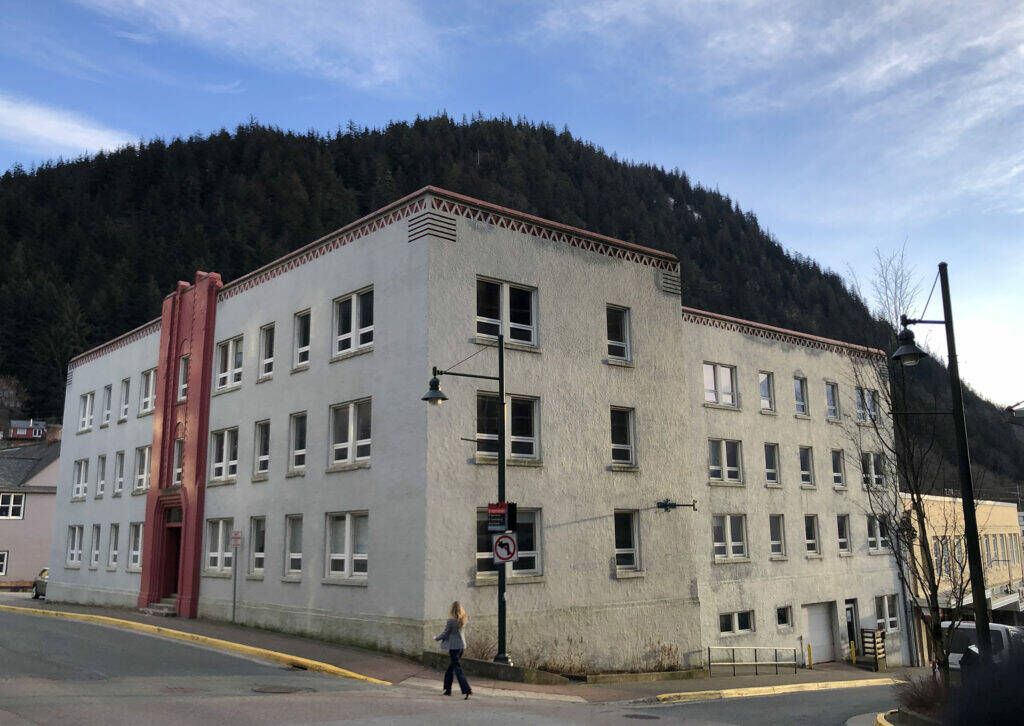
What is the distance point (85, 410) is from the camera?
3891cm

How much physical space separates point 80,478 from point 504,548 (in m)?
28.8

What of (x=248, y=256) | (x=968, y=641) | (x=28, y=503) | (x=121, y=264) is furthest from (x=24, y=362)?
(x=968, y=641)

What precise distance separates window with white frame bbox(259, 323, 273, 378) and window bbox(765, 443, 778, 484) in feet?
62.2

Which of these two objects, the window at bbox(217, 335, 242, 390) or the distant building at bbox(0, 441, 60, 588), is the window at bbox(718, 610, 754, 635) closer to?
the window at bbox(217, 335, 242, 390)

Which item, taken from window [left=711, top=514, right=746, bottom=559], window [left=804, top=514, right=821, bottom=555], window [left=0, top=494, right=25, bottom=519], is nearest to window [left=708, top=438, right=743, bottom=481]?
window [left=711, top=514, right=746, bottom=559]

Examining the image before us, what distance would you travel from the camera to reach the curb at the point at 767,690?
678 inches

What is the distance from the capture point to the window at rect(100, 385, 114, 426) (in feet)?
120

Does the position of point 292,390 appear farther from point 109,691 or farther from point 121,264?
point 121,264

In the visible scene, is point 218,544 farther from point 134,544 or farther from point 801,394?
point 801,394

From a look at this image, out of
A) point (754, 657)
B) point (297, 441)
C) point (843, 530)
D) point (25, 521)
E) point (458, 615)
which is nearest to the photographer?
point (458, 615)

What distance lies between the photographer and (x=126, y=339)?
35.9 metres

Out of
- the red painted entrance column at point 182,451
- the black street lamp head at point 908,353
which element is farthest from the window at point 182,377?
the black street lamp head at point 908,353

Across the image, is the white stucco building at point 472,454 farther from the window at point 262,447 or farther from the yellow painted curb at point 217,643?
A: the yellow painted curb at point 217,643

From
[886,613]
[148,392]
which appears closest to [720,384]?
[886,613]
